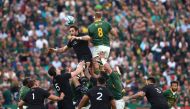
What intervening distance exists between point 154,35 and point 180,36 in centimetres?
144

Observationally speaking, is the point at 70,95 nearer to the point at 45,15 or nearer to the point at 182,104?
the point at 182,104

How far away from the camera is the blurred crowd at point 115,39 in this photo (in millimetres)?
40594

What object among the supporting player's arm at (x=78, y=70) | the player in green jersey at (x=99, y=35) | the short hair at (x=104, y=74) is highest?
the player in green jersey at (x=99, y=35)

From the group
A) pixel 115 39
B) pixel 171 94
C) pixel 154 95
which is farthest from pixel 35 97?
pixel 115 39

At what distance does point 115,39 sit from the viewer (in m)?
43.3

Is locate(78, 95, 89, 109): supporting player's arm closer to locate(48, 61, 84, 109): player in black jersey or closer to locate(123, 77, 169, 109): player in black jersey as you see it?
locate(48, 61, 84, 109): player in black jersey

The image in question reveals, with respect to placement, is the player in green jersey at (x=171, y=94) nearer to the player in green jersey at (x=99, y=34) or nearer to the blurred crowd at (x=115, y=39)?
the player in green jersey at (x=99, y=34)

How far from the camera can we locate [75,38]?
1151 inches

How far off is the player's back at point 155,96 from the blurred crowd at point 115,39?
1032cm

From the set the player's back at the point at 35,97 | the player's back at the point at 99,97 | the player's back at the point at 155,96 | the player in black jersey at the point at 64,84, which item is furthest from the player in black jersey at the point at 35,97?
the player's back at the point at 155,96

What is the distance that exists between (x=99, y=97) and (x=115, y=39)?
16.7 metres

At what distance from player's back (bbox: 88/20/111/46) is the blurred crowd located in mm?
9315

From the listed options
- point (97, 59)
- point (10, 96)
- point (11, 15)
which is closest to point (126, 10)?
point (11, 15)

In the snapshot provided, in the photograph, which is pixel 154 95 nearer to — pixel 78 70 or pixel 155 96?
pixel 155 96
